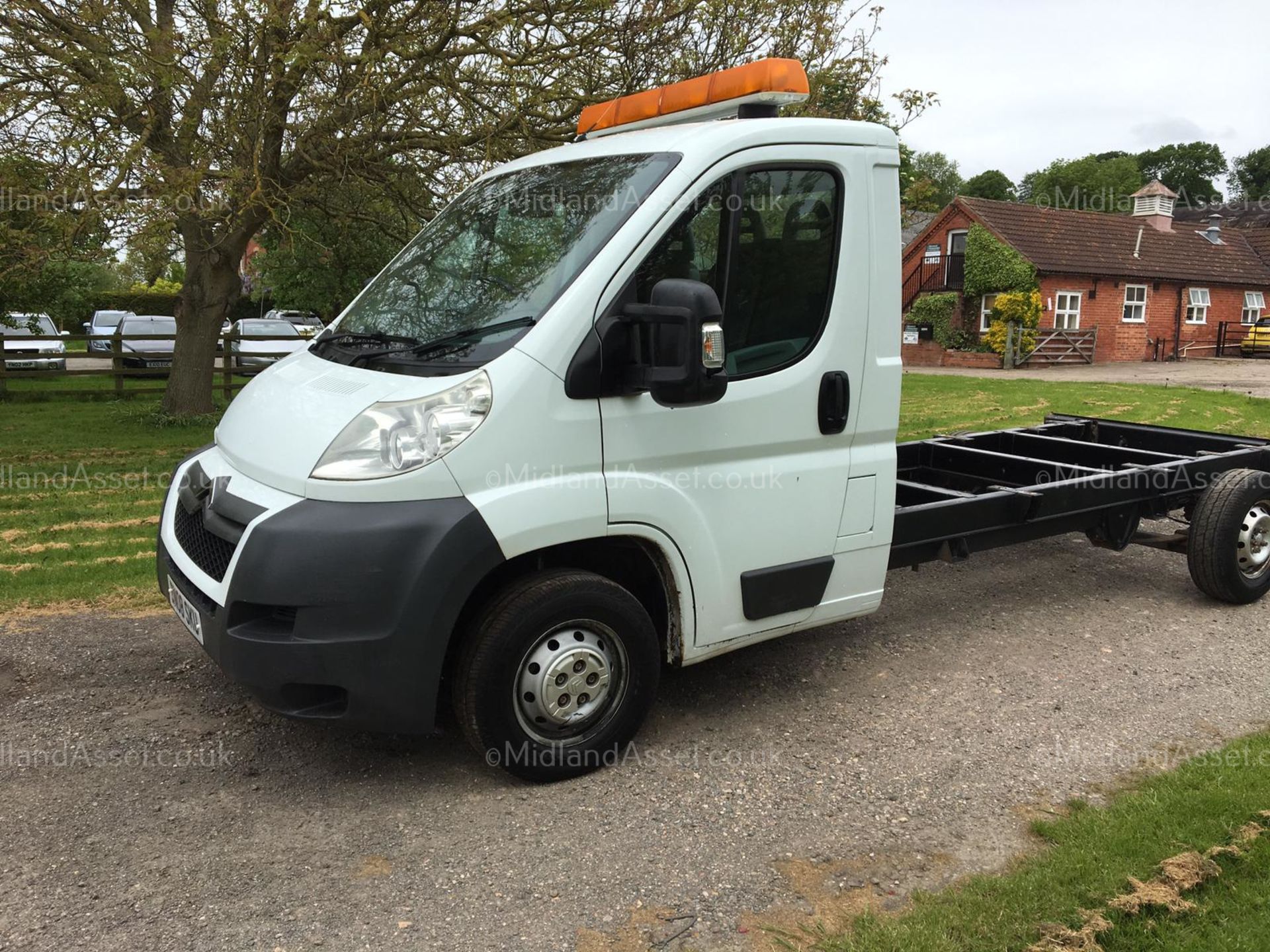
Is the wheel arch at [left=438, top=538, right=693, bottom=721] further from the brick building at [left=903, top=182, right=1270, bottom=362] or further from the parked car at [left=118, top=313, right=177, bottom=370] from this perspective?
the brick building at [left=903, top=182, right=1270, bottom=362]

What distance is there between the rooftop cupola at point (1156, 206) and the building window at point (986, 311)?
9.92m

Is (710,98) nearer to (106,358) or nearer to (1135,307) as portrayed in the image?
(106,358)

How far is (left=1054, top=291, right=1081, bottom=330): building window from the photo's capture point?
33312 millimetres

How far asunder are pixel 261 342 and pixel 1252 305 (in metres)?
34.9

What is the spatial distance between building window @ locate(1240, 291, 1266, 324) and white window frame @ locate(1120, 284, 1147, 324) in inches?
229

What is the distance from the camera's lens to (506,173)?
472 centimetres

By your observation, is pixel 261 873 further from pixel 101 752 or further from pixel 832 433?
pixel 832 433

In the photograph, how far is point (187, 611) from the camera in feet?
12.6

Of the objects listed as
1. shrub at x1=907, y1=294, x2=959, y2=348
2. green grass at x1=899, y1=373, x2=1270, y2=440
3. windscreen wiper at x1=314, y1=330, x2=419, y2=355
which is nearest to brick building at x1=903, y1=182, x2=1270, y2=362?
shrub at x1=907, y1=294, x2=959, y2=348

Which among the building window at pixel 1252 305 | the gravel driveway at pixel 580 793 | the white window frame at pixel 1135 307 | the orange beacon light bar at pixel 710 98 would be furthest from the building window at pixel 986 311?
the orange beacon light bar at pixel 710 98

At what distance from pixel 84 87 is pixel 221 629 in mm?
8350

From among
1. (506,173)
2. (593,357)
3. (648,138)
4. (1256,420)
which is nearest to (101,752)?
(593,357)

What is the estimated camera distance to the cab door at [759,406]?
12.3 ft

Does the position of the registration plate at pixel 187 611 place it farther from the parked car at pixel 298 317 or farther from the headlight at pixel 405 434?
the parked car at pixel 298 317
